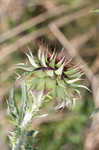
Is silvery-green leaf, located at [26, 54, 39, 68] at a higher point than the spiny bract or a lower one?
higher

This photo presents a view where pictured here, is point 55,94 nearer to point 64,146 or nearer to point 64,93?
point 64,93

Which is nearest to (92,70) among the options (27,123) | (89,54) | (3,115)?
(89,54)

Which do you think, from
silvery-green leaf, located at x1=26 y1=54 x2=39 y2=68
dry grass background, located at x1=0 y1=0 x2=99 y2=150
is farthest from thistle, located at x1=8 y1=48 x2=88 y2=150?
dry grass background, located at x1=0 y1=0 x2=99 y2=150

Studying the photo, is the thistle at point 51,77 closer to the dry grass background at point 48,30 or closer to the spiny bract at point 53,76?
the spiny bract at point 53,76

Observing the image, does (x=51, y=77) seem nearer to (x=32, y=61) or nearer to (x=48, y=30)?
(x=32, y=61)

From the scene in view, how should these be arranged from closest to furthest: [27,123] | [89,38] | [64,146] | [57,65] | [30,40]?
[57,65]
[27,123]
[64,146]
[30,40]
[89,38]

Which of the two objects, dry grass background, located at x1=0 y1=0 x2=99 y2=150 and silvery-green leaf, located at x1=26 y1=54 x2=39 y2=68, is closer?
silvery-green leaf, located at x1=26 y1=54 x2=39 y2=68

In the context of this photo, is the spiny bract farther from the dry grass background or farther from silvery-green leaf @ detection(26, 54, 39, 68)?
the dry grass background
